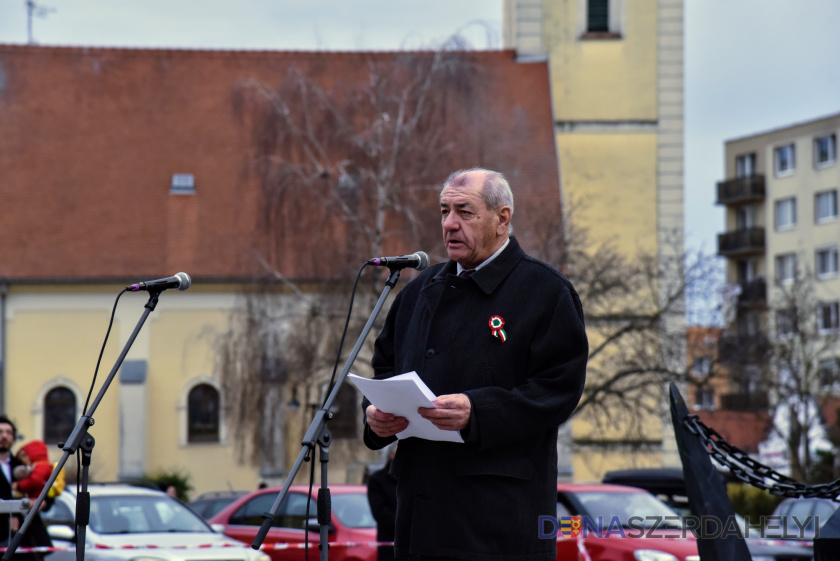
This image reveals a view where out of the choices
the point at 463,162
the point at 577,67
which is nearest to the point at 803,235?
the point at 577,67

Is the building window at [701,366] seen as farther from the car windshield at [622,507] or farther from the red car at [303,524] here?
the red car at [303,524]

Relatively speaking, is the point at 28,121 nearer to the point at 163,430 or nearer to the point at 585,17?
the point at 163,430

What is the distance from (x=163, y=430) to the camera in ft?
110

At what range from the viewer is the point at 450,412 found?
4.30 m

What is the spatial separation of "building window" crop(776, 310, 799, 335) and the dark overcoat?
31.5 meters

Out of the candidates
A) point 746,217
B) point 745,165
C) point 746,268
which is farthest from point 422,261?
point 746,268

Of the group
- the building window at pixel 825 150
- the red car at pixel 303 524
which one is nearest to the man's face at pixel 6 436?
the red car at pixel 303 524

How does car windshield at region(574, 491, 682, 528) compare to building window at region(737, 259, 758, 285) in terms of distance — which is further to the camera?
building window at region(737, 259, 758, 285)

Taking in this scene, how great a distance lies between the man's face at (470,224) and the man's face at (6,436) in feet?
22.7

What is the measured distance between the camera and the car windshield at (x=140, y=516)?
40.8 ft

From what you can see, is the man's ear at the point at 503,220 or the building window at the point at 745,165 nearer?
the man's ear at the point at 503,220

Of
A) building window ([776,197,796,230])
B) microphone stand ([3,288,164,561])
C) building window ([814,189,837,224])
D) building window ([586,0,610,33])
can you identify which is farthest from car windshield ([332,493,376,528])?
building window ([776,197,796,230])

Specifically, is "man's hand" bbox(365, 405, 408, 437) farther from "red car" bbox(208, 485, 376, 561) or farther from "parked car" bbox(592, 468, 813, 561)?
"parked car" bbox(592, 468, 813, 561)

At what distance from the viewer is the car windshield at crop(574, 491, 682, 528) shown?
12.9m
